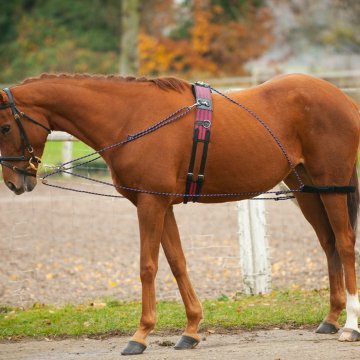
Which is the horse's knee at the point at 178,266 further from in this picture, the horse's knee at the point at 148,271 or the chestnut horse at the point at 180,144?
the horse's knee at the point at 148,271

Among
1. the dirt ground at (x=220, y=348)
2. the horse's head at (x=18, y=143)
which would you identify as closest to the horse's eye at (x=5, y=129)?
the horse's head at (x=18, y=143)

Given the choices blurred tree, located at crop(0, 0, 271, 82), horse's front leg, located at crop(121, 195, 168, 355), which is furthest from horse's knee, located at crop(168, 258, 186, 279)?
blurred tree, located at crop(0, 0, 271, 82)

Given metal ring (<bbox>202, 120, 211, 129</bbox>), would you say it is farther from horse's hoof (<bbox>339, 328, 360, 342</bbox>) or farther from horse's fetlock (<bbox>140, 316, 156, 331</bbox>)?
horse's hoof (<bbox>339, 328, 360, 342</bbox>)

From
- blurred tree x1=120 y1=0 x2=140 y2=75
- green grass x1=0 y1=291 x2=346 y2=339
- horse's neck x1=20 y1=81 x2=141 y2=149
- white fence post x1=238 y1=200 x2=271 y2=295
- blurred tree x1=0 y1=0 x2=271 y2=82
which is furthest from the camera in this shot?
blurred tree x1=0 y1=0 x2=271 y2=82

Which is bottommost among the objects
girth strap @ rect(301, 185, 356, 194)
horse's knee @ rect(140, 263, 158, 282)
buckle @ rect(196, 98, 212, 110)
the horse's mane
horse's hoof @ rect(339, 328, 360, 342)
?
horse's hoof @ rect(339, 328, 360, 342)

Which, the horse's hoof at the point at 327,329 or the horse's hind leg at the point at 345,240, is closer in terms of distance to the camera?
the horse's hind leg at the point at 345,240

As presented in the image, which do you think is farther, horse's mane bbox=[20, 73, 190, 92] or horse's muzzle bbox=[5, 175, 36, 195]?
horse's mane bbox=[20, 73, 190, 92]

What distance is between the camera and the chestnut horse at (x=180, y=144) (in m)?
6.23

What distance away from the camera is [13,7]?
3388 centimetres

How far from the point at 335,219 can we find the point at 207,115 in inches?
52.5

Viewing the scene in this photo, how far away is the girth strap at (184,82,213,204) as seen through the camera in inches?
249

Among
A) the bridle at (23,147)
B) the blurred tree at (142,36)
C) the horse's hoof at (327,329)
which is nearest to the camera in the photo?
the bridle at (23,147)

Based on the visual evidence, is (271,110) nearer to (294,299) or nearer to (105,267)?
(294,299)

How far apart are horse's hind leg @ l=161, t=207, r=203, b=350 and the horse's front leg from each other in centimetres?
27
